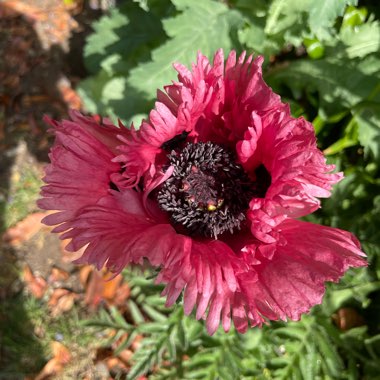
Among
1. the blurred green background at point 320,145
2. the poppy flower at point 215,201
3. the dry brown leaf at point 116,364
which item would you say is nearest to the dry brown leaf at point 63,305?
the dry brown leaf at point 116,364

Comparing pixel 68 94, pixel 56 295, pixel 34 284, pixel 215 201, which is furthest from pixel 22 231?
pixel 215 201

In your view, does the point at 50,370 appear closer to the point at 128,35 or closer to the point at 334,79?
the point at 128,35

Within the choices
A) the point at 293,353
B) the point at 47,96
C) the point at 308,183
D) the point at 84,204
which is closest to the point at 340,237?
the point at 308,183

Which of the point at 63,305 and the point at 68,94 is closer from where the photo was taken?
the point at 63,305

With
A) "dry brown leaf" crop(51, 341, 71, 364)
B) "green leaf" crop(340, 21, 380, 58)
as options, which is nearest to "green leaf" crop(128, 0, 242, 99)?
"green leaf" crop(340, 21, 380, 58)

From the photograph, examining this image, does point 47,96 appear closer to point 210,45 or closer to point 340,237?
point 210,45

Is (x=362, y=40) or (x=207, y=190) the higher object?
(x=362, y=40)

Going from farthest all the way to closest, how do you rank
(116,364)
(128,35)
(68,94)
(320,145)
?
1. (68,94)
2. (116,364)
3. (128,35)
4. (320,145)

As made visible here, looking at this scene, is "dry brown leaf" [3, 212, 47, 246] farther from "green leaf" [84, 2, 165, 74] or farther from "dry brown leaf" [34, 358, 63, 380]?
"green leaf" [84, 2, 165, 74]
